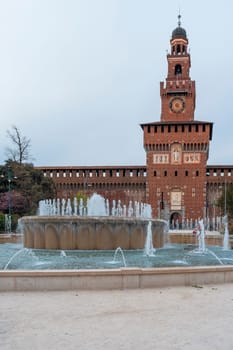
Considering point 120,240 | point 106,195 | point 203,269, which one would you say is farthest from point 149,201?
point 203,269

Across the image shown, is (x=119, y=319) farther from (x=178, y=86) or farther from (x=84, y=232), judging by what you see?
(x=178, y=86)

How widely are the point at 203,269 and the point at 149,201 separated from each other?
44.8m

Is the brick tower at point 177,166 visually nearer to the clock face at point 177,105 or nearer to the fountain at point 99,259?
the clock face at point 177,105

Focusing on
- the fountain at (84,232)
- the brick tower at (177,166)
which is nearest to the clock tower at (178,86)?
the brick tower at (177,166)

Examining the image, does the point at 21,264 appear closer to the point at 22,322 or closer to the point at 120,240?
the point at 120,240

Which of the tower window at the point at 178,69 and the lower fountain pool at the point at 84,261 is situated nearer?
the lower fountain pool at the point at 84,261

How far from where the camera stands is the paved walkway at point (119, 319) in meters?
4.20

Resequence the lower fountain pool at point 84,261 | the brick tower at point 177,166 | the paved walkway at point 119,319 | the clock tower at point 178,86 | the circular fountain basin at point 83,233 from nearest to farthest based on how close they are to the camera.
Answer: the paved walkway at point 119,319 → the lower fountain pool at point 84,261 → the circular fountain basin at point 83,233 → the brick tower at point 177,166 → the clock tower at point 178,86

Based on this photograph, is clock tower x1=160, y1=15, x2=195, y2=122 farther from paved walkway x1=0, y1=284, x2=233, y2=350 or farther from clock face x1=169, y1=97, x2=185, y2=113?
paved walkway x1=0, y1=284, x2=233, y2=350

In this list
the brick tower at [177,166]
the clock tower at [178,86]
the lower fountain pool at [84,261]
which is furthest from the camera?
the clock tower at [178,86]

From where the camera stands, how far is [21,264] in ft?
31.9

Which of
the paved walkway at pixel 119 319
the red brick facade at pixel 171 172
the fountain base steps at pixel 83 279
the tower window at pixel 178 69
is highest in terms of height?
the tower window at pixel 178 69

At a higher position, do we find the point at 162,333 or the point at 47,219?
the point at 47,219

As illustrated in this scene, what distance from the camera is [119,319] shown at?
16.5 feet
